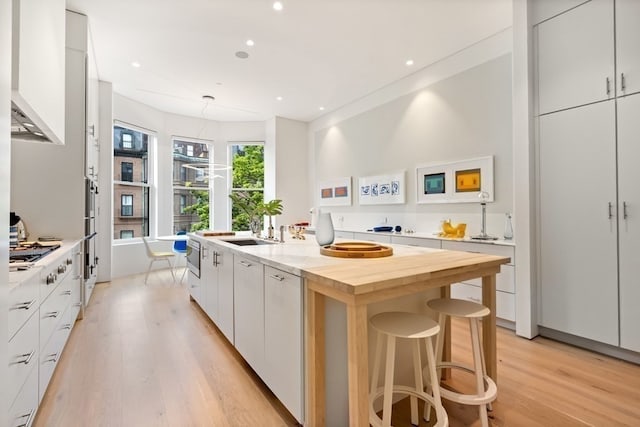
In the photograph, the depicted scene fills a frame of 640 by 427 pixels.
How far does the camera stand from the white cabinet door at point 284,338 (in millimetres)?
1517

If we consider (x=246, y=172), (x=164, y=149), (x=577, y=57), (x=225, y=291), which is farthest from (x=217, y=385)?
(x=246, y=172)

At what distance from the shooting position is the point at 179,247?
525 cm

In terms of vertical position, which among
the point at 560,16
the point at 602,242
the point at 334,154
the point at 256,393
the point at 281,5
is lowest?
the point at 256,393

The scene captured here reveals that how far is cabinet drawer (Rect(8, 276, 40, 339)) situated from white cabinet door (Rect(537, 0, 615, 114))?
3.84 m

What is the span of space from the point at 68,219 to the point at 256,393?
2.74 meters

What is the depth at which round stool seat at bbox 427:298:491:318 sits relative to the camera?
62.6 inches

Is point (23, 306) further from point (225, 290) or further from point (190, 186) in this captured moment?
point (190, 186)

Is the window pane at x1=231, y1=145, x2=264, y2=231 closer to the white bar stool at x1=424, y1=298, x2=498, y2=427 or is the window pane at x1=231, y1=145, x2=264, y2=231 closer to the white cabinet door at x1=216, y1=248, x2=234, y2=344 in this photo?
the white cabinet door at x1=216, y1=248, x2=234, y2=344

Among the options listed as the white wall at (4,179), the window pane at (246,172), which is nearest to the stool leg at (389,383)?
the white wall at (4,179)

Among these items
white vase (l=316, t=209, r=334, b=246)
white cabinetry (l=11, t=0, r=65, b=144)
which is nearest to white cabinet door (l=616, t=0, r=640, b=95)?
white vase (l=316, t=209, r=334, b=246)

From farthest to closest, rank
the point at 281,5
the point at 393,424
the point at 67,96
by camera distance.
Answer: the point at 67,96 → the point at 281,5 → the point at 393,424

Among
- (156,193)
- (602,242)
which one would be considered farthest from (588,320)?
(156,193)

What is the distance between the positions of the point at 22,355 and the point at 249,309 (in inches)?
44.1

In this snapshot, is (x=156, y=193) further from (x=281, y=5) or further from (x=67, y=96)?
(x=281, y=5)
